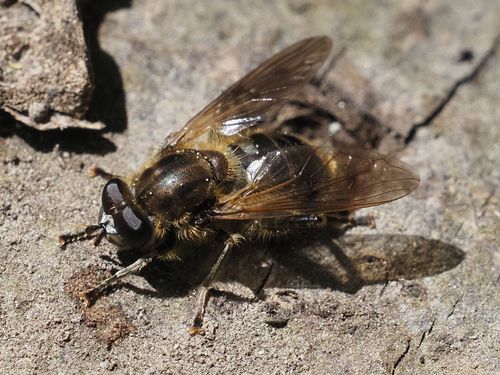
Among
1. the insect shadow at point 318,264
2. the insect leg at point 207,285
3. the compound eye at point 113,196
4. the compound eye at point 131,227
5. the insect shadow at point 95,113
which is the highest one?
the insect shadow at point 95,113

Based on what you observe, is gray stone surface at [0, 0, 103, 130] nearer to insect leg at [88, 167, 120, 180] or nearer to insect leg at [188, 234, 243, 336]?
insect leg at [88, 167, 120, 180]

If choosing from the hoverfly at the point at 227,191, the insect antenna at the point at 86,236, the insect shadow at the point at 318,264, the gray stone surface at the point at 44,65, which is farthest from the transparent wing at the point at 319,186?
the gray stone surface at the point at 44,65

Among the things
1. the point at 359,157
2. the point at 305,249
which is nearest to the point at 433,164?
the point at 359,157

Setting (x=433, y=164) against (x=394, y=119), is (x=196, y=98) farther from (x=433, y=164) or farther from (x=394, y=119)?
(x=433, y=164)

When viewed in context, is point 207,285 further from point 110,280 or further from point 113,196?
point 113,196

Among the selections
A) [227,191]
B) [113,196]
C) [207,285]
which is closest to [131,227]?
[113,196]

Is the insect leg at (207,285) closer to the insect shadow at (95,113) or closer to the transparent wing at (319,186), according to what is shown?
the transparent wing at (319,186)
